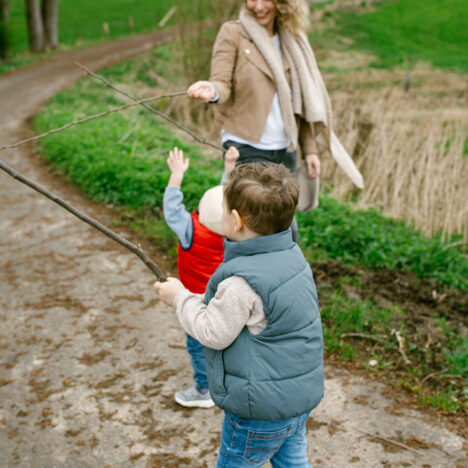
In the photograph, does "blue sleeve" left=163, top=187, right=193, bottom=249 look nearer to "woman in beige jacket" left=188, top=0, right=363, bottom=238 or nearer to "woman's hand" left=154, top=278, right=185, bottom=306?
"woman's hand" left=154, top=278, right=185, bottom=306

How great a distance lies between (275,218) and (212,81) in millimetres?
1589

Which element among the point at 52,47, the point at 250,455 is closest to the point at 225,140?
A: the point at 250,455

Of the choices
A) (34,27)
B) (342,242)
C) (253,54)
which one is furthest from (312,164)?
(34,27)

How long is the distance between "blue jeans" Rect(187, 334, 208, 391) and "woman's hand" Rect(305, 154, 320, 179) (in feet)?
4.71

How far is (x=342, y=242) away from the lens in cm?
470

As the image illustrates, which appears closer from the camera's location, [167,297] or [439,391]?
[167,297]

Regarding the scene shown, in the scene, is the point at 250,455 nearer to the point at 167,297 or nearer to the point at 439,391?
the point at 167,297

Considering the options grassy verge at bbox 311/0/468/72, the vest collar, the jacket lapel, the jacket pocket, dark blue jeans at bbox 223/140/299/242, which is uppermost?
the jacket lapel

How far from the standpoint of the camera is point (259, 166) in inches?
66.5

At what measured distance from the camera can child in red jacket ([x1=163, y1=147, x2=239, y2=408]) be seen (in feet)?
7.32

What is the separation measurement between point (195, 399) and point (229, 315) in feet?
4.66

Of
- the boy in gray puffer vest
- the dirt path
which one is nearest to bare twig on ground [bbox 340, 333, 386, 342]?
the dirt path

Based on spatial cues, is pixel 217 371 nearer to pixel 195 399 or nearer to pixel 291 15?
pixel 195 399

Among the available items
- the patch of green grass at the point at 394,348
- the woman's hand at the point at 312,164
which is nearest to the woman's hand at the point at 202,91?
the woman's hand at the point at 312,164
